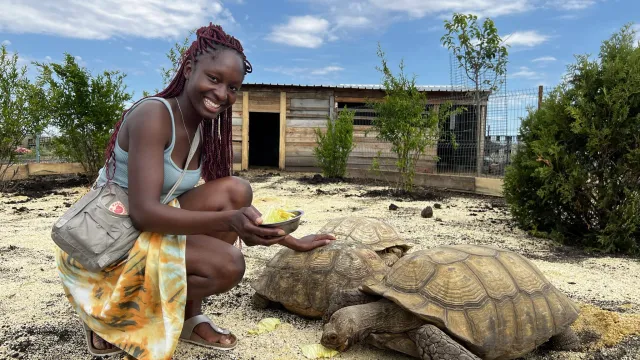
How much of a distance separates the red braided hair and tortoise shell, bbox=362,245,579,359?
1157mm

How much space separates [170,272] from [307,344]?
0.95 metres

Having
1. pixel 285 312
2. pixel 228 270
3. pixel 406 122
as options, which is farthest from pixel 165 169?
pixel 406 122

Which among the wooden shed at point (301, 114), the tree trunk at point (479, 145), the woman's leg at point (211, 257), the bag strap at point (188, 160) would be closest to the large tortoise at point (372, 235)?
the woman's leg at point (211, 257)

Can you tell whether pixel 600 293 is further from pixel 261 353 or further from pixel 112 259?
pixel 112 259

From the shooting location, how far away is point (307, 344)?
2.64m

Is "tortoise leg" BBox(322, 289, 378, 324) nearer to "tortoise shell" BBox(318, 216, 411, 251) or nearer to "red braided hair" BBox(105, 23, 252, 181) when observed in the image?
"tortoise shell" BBox(318, 216, 411, 251)

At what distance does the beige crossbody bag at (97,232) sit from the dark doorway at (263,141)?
784 inches

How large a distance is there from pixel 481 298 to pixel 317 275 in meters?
1.03

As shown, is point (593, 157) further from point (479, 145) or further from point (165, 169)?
point (479, 145)

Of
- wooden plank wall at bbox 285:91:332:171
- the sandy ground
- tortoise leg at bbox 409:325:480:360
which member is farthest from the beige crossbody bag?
wooden plank wall at bbox 285:91:332:171

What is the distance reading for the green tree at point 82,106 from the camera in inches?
408

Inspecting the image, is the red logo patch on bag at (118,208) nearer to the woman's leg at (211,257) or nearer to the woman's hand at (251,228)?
the woman's leg at (211,257)

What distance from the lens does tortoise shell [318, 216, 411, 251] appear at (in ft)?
11.4

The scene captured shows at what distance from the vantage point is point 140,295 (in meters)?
2.23
